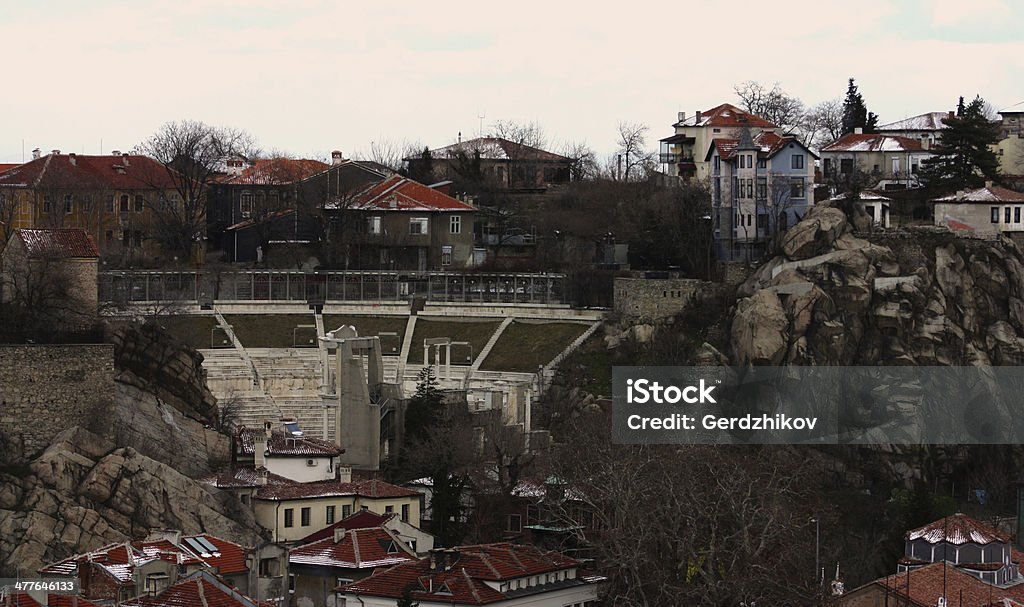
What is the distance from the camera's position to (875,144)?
327ft

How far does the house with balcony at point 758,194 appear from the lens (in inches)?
3396

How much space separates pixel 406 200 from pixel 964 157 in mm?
22764

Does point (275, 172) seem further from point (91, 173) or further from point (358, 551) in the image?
point (358, 551)

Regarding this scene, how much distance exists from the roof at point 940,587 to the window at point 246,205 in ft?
156

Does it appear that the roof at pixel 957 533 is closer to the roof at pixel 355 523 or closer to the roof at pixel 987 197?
the roof at pixel 355 523

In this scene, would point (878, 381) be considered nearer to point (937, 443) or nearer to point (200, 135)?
point (937, 443)

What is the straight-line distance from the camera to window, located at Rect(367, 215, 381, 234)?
302ft

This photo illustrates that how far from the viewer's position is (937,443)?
77.2 m

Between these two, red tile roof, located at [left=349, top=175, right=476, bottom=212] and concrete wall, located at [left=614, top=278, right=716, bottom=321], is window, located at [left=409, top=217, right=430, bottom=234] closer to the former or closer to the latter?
red tile roof, located at [left=349, top=175, right=476, bottom=212]

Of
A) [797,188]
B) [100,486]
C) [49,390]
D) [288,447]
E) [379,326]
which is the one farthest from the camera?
[797,188]

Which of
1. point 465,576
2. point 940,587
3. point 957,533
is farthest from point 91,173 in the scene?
point 940,587

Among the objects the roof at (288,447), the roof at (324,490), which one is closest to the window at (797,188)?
the roof at (288,447)

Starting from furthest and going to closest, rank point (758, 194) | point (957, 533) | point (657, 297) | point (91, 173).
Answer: point (91, 173), point (758, 194), point (657, 297), point (957, 533)

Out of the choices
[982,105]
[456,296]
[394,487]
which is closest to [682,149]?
[982,105]
